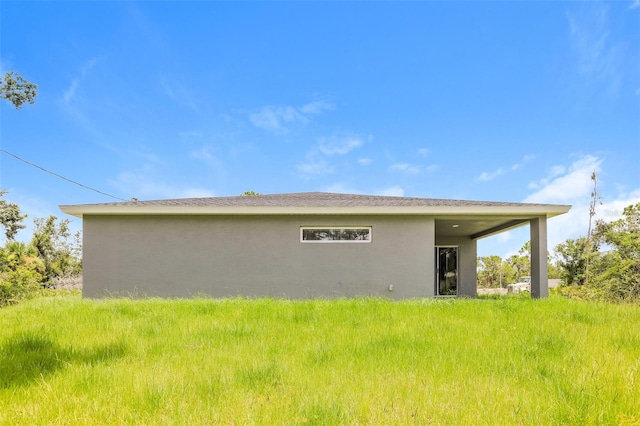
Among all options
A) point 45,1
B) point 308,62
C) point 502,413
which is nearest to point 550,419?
point 502,413

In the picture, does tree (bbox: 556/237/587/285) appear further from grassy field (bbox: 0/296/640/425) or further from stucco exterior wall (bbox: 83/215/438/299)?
grassy field (bbox: 0/296/640/425)

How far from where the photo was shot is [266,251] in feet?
36.7

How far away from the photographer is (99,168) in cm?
1862

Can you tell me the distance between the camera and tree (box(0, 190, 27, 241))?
58.2 feet

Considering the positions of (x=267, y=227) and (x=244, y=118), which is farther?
(x=244, y=118)

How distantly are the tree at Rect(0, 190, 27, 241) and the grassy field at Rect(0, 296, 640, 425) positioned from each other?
526 inches

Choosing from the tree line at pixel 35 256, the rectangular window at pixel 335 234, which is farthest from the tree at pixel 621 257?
the tree line at pixel 35 256

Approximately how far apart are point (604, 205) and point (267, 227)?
18019mm

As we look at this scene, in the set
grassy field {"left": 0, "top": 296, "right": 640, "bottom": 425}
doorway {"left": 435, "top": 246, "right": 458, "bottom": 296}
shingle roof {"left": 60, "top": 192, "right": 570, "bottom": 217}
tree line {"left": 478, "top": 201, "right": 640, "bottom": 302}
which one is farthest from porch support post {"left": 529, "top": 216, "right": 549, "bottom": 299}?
doorway {"left": 435, "top": 246, "right": 458, "bottom": 296}

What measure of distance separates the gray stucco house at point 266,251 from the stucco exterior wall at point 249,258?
3 centimetres

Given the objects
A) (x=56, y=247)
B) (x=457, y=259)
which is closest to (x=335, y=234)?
(x=457, y=259)

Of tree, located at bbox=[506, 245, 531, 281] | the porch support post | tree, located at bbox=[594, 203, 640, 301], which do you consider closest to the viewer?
the porch support post

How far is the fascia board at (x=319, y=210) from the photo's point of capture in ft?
35.2

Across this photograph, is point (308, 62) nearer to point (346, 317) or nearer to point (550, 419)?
point (346, 317)
